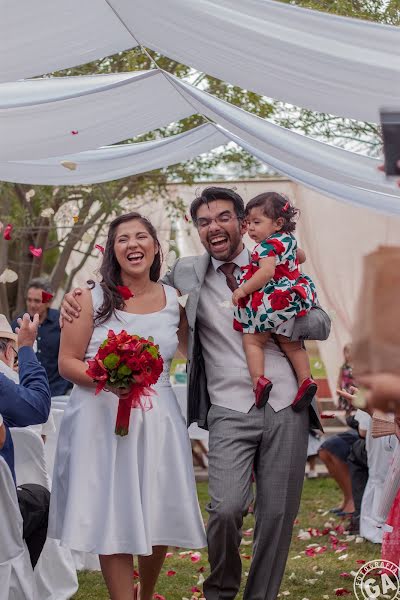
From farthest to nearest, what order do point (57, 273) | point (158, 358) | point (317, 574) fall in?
point (57, 273), point (317, 574), point (158, 358)

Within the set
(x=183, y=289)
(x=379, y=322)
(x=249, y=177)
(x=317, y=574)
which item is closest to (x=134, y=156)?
(x=183, y=289)

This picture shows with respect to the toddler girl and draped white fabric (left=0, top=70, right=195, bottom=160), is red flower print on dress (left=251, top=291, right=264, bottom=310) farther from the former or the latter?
draped white fabric (left=0, top=70, right=195, bottom=160)

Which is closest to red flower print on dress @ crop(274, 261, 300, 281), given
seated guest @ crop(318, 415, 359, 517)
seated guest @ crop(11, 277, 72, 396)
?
seated guest @ crop(11, 277, 72, 396)

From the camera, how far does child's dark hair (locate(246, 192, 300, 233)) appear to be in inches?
216

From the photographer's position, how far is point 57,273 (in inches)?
539

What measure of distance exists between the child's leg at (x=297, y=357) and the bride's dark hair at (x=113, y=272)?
0.75 meters

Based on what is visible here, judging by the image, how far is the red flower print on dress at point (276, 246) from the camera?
5.31m

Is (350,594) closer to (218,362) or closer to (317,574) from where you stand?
(317,574)

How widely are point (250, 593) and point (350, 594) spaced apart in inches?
56.1

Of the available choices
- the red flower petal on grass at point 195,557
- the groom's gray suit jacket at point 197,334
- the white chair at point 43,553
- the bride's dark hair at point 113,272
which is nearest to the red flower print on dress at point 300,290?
the groom's gray suit jacket at point 197,334

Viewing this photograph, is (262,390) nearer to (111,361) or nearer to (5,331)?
(111,361)

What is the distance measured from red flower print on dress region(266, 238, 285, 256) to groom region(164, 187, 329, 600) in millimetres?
211

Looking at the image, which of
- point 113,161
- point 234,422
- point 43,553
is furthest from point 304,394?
point 113,161

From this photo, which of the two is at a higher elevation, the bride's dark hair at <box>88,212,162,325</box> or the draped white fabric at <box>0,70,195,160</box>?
the draped white fabric at <box>0,70,195,160</box>
